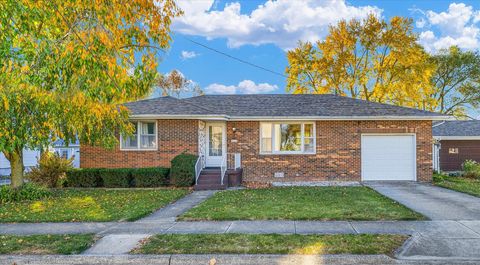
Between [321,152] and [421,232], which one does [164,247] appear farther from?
[321,152]

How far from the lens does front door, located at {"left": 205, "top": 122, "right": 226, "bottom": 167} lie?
54.5 feet

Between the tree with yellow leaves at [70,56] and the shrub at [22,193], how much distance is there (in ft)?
10.2

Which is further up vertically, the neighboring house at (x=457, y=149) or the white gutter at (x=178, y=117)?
the white gutter at (x=178, y=117)

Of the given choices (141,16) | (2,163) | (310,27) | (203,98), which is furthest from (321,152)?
(2,163)

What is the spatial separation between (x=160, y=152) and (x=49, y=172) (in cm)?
459

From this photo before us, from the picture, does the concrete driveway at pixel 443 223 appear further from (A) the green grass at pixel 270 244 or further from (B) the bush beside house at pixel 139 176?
(B) the bush beside house at pixel 139 176

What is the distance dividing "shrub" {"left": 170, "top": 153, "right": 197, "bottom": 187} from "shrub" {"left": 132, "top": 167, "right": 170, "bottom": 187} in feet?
1.53

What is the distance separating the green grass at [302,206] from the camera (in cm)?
792

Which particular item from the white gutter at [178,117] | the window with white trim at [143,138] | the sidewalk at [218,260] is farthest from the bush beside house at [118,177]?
the sidewalk at [218,260]

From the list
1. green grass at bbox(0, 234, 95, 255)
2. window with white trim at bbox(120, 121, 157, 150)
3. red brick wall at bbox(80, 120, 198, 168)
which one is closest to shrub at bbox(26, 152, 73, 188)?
red brick wall at bbox(80, 120, 198, 168)

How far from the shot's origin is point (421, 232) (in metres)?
6.54

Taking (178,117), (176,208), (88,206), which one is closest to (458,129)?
(178,117)

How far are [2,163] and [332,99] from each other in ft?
66.6

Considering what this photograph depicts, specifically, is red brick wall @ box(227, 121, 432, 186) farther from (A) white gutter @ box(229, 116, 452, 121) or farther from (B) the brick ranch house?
(A) white gutter @ box(229, 116, 452, 121)
